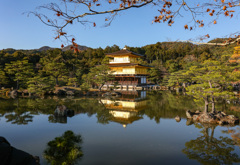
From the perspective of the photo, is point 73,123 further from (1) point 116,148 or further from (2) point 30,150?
(1) point 116,148

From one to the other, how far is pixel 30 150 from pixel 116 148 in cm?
316

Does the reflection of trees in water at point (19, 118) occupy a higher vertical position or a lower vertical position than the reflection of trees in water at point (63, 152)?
lower

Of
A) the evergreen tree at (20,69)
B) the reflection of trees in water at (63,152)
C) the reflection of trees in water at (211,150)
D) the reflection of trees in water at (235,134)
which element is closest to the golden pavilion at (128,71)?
the evergreen tree at (20,69)

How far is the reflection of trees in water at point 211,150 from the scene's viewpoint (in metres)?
5.40

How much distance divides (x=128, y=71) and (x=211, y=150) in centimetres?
2775

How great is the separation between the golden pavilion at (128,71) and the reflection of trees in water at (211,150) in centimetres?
2477

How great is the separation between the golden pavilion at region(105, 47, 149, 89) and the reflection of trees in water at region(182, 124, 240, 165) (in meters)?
24.8

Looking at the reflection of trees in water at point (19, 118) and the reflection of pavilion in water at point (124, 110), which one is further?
the reflection of pavilion in water at point (124, 110)

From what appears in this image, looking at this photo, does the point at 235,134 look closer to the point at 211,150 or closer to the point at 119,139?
the point at 211,150

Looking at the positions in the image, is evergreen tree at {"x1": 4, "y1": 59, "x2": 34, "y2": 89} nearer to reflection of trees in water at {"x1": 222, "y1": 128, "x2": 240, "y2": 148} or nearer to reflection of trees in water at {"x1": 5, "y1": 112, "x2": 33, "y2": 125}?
reflection of trees in water at {"x1": 5, "y1": 112, "x2": 33, "y2": 125}

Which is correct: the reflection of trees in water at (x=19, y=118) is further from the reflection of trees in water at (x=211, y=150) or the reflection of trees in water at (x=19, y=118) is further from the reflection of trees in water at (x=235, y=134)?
the reflection of trees in water at (x=235, y=134)

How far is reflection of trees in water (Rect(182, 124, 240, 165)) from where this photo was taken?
17.7 feet

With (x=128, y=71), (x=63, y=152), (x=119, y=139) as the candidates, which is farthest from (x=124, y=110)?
(x=128, y=71)

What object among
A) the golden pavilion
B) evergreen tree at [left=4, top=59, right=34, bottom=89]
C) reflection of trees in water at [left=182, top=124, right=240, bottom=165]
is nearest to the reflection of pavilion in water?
reflection of trees in water at [left=182, top=124, right=240, bottom=165]
